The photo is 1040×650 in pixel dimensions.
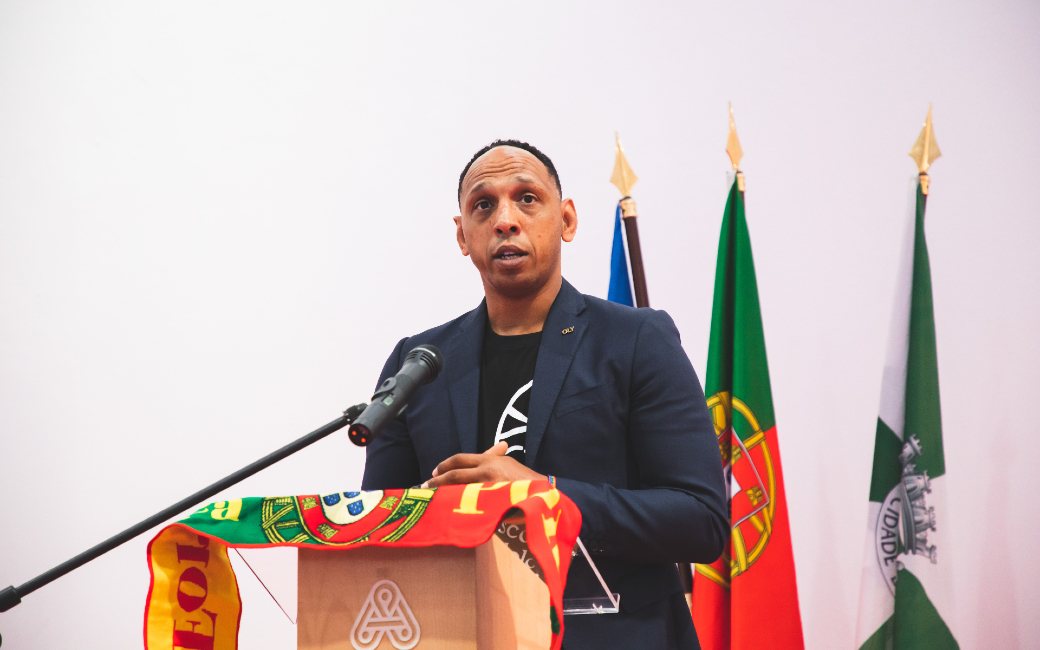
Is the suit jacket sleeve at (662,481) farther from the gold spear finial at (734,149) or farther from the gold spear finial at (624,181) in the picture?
the gold spear finial at (734,149)

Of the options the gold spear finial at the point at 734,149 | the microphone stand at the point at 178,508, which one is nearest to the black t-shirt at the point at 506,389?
the microphone stand at the point at 178,508

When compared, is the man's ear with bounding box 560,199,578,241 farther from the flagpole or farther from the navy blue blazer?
the flagpole

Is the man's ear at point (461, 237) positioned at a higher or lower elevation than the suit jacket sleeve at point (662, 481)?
higher

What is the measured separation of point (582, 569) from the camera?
4.41 ft

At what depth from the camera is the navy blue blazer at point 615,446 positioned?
1.42 meters

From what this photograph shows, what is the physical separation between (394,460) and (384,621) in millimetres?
848

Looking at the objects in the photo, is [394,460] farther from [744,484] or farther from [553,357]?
[744,484]

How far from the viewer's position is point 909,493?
2807mm

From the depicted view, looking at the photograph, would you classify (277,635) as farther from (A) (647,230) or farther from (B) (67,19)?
(B) (67,19)

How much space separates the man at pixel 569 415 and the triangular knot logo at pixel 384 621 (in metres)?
0.22

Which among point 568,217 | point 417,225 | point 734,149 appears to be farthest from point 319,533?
point 417,225

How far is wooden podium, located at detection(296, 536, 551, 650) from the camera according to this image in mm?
1043

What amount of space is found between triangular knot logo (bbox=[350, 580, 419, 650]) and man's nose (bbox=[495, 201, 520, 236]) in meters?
0.97

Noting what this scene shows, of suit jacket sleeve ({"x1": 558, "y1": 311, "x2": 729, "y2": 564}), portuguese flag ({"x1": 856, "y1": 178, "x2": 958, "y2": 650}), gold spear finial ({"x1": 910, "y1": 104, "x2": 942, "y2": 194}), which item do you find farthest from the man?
gold spear finial ({"x1": 910, "y1": 104, "x2": 942, "y2": 194})
